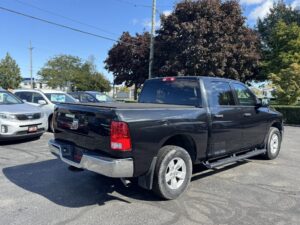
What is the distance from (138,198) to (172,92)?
2.16 m

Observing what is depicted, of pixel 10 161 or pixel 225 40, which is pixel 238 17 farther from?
pixel 10 161

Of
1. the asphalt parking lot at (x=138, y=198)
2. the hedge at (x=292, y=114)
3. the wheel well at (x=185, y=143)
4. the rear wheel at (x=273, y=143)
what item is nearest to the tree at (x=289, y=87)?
the hedge at (x=292, y=114)

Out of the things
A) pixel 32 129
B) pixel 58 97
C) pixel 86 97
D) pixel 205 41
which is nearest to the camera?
pixel 32 129

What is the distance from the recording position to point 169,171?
4.81 metres

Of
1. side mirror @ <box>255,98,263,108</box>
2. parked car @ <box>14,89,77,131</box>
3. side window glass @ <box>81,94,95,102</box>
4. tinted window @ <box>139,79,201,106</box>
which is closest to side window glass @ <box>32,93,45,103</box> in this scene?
parked car @ <box>14,89,77,131</box>

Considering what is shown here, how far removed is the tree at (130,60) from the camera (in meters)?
29.4

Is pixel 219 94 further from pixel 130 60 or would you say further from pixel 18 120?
pixel 130 60

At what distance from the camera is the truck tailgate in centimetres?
432

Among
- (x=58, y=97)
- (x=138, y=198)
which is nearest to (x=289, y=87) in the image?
(x=58, y=97)

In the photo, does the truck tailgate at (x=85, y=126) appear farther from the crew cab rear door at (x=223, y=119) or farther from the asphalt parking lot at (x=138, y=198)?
the crew cab rear door at (x=223, y=119)

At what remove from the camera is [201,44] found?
23.0m

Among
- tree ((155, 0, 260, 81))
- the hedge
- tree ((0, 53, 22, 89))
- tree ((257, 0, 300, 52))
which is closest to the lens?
the hedge

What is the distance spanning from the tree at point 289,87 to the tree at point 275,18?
391 inches

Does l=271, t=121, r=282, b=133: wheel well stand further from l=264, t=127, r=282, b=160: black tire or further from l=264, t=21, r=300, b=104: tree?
l=264, t=21, r=300, b=104: tree
